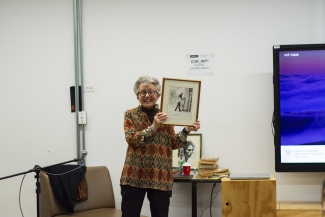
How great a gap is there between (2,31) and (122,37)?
1.23m

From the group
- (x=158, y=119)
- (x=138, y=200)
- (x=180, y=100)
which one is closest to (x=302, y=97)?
(x=180, y=100)

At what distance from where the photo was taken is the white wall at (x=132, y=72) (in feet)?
12.2

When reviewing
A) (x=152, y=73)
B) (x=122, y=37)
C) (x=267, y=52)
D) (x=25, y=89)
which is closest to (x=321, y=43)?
(x=267, y=52)

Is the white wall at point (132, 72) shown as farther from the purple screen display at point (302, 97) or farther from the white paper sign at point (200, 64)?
the purple screen display at point (302, 97)

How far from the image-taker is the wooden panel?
2777 millimetres

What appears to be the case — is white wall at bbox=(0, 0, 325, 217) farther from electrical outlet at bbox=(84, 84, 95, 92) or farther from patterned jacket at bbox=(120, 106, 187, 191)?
patterned jacket at bbox=(120, 106, 187, 191)

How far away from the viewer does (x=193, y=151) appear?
3.77 metres

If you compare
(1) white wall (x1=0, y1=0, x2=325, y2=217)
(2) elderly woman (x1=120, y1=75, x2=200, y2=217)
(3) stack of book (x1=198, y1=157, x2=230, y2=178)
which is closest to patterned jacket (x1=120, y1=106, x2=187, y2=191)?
(2) elderly woman (x1=120, y1=75, x2=200, y2=217)

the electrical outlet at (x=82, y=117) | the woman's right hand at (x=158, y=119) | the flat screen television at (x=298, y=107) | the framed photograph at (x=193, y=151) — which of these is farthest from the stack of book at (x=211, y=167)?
the electrical outlet at (x=82, y=117)

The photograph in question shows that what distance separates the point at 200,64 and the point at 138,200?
159cm

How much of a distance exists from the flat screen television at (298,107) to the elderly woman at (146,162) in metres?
1.24

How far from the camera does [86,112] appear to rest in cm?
401

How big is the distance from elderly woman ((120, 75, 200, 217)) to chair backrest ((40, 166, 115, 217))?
0.96m

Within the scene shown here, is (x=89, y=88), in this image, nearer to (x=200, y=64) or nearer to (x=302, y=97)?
(x=200, y=64)
